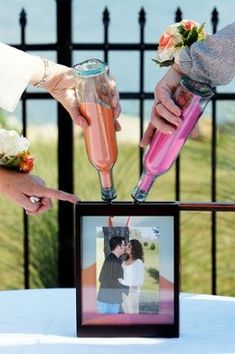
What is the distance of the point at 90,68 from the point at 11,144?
0.28m

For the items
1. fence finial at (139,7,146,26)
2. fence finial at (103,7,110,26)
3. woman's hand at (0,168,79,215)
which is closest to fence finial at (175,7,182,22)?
fence finial at (139,7,146,26)

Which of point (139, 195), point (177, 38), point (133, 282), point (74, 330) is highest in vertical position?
point (177, 38)

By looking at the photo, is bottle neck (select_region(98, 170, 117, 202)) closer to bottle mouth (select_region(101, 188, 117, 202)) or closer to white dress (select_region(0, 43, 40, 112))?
bottle mouth (select_region(101, 188, 117, 202))

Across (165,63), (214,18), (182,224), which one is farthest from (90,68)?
(182,224)

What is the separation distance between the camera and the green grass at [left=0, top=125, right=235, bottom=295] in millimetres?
4648

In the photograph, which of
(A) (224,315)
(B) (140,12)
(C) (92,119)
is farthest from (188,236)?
(C) (92,119)

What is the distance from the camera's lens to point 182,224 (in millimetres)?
4793

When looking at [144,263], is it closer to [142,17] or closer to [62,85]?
[62,85]

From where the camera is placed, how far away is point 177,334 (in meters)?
1.93

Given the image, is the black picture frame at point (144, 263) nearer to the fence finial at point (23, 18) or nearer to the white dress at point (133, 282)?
the white dress at point (133, 282)

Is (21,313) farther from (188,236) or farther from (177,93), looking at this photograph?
(188,236)

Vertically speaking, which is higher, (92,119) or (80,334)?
(92,119)

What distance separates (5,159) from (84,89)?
0.87 feet

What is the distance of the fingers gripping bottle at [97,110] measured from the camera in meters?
1.86
